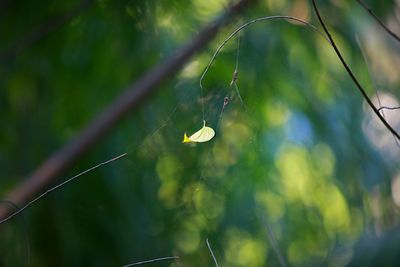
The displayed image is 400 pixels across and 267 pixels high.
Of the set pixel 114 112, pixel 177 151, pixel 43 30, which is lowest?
pixel 177 151

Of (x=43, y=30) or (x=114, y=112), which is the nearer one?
(x=114, y=112)

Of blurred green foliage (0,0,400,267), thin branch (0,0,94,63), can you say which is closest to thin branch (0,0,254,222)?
blurred green foliage (0,0,400,267)

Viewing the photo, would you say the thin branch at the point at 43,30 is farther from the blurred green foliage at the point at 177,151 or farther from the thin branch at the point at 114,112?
the thin branch at the point at 114,112

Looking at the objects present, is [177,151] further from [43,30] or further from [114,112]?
[43,30]

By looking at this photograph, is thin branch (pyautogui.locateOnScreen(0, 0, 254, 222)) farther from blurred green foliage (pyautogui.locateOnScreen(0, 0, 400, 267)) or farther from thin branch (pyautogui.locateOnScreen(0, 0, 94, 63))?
thin branch (pyautogui.locateOnScreen(0, 0, 94, 63))

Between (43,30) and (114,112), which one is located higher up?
(43,30)

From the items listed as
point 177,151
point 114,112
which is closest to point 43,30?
point 114,112

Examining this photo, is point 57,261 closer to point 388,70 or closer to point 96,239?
point 96,239
